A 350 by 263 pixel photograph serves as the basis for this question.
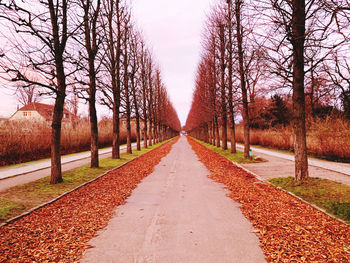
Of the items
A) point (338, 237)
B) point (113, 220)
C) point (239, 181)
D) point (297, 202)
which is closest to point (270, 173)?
point (239, 181)

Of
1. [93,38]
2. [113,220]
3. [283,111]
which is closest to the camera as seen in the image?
[113,220]

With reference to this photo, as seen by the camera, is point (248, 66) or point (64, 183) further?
point (248, 66)

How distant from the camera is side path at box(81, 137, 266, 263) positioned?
334 cm

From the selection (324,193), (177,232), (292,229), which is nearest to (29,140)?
(177,232)

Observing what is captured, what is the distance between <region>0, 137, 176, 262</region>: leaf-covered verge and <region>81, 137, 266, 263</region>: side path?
12.3 inches

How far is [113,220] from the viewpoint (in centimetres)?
490

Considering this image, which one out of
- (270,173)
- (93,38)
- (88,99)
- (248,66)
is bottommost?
(270,173)

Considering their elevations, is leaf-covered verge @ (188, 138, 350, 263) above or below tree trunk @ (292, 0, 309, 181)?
below

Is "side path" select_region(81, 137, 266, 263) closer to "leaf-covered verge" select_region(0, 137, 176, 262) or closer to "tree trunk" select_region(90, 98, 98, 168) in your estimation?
"leaf-covered verge" select_region(0, 137, 176, 262)

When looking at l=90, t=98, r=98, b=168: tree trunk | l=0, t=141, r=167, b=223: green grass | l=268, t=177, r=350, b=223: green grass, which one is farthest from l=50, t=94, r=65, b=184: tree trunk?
l=268, t=177, r=350, b=223: green grass

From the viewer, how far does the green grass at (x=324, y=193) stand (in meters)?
5.07

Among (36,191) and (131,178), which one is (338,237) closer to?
(131,178)

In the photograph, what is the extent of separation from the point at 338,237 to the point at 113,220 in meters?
4.45

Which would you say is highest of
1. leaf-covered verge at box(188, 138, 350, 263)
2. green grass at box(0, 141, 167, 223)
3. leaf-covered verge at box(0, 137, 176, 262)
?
green grass at box(0, 141, 167, 223)
